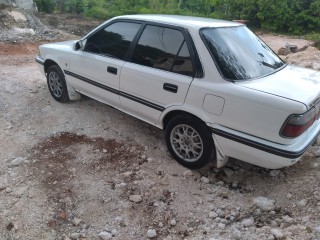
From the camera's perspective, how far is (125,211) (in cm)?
332

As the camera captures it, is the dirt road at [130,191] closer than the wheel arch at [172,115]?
Yes

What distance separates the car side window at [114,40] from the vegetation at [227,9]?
11.1 metres

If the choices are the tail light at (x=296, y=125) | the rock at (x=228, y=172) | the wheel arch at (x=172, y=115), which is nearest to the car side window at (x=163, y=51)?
the wheel arch at (x=172, y=115)

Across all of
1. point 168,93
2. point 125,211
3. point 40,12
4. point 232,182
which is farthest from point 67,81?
point 40,12

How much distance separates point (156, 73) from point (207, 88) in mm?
736

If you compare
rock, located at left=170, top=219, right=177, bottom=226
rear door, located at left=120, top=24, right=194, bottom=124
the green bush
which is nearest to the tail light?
rear door, located at left=120, top=24, right=194, bottom=124

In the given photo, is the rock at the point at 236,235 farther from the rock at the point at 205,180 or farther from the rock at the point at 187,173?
the rock at the point at 187,173

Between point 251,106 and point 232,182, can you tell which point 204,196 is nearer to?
point 232,182

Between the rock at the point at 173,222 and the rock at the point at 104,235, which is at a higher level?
the rock at the point at 173,222

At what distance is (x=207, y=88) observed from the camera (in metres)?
3.38

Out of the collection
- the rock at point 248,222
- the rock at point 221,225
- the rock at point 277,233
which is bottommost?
the rock at point 221,225

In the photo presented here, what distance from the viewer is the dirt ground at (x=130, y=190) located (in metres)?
3.07

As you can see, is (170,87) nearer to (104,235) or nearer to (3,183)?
(104,235)

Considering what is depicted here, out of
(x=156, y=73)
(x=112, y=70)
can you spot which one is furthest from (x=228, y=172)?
(x=112, y=70)
